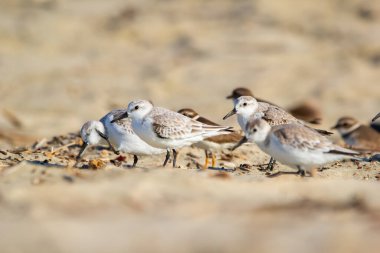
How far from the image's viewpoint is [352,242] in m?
6.22

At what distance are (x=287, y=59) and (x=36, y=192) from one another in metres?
15.5

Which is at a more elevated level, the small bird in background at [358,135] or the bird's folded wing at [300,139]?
the bird's folded wing at [300,139]

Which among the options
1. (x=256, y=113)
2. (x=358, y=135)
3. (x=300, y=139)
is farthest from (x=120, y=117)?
(x=358, y=135)

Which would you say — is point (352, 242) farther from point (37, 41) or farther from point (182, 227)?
point (37, 41)

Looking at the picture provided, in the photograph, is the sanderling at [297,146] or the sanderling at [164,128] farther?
the sanderling at [164,128]

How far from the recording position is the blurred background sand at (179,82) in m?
6.84

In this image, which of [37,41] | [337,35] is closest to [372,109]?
[337,35]

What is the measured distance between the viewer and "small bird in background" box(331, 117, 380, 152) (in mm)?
13828

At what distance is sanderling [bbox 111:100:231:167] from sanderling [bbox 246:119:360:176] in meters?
1.38

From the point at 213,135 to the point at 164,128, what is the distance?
78 cm

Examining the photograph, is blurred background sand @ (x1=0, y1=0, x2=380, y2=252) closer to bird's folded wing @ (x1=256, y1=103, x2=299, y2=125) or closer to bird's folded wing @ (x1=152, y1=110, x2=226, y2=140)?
bird's folded wing @ (x1=152, y1=110, x2=226, y2=140)

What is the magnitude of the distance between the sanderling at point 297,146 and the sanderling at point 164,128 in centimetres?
138

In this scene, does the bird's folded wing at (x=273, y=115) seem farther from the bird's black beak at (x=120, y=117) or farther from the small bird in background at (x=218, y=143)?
the bird's black beak at (x=120, y=117)

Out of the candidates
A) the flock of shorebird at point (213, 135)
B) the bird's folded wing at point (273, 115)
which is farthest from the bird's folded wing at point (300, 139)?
the bird's folded wing at point (273, 115)
